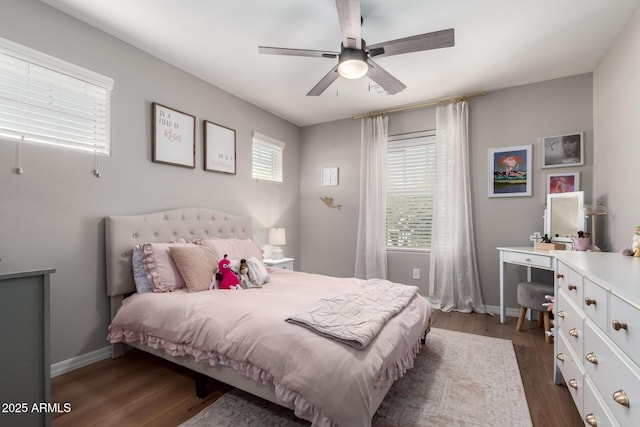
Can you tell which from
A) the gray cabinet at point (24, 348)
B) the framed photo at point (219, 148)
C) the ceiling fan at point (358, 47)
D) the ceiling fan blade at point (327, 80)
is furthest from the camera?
the framed photo at point (219, 148)

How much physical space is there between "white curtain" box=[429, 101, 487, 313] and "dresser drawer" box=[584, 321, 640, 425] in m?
2.20

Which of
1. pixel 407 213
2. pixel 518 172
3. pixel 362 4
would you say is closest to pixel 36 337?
A: pixel 362 4

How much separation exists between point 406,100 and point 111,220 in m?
3.46

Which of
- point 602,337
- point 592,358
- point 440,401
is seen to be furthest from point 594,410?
point 440,401

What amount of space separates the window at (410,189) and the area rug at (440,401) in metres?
1.86

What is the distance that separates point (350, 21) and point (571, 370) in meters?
2.37

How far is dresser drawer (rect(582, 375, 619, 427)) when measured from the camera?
1.17m

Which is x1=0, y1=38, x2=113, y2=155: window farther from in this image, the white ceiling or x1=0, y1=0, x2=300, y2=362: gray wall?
the white ceiling

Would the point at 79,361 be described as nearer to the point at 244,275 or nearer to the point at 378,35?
the point at 244,275

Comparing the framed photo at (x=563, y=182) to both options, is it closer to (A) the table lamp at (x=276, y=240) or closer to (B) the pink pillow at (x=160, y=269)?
(A) the table lamp at (x=276, y=240)

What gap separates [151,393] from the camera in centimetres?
193

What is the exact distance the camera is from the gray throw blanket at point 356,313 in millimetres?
1490

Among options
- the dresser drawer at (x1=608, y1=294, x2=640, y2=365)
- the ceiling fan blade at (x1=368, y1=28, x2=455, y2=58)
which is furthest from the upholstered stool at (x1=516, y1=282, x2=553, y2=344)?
the ceiling fan blade at (x1=368, y1=28, x2=455, y2=58)

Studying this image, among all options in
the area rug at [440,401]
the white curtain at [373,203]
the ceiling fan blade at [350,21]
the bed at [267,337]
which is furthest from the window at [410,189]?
the ceiling fan blade at [350,21]
